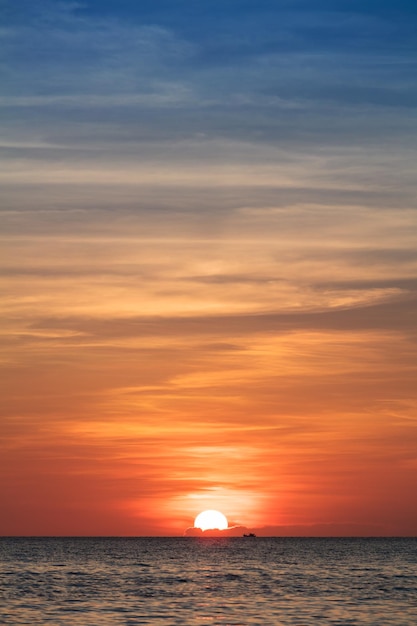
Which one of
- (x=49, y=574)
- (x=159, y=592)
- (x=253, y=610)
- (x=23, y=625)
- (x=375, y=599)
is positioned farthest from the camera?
(x=49, y=574)

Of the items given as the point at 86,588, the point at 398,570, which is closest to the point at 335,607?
the point at 86,588

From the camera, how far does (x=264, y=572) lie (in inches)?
4906

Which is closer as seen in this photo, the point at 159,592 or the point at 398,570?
the point at 159,592

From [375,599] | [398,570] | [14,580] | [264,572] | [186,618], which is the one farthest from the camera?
[398,570]

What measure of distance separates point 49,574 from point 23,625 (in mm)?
59066

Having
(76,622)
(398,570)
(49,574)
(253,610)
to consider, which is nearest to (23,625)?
(76,622)

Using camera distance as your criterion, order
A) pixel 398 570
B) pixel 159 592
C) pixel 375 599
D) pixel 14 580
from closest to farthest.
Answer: pixel 375 599
pixel 159 592
pixel 14 580
pixel 398 570

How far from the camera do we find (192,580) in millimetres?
105688

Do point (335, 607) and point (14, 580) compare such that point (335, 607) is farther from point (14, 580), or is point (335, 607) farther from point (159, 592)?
point (14, 580)

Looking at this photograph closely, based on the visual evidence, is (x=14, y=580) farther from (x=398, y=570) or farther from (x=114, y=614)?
(x=398, y=570)

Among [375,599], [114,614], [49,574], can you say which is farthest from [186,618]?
[49,574]

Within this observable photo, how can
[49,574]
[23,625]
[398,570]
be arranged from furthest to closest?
[398,570]
[49,574]
[23,625]

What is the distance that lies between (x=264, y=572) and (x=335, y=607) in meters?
53.4

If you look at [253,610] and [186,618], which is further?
[253,610]
